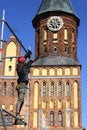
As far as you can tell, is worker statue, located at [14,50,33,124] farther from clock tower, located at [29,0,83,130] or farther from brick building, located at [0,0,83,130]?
clock tower, located at [29,0,83,130]

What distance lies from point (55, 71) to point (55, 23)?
720 cm

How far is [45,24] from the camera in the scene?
48.3m

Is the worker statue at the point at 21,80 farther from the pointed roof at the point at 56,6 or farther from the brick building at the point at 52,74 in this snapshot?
the pointed roof at the point at 56,6

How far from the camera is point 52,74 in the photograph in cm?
4434

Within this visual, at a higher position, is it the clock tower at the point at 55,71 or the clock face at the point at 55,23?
the clock face at the point at 55,23

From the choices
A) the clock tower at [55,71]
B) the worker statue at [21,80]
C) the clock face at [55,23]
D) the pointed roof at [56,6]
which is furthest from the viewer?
the pointed roof at [56,6]

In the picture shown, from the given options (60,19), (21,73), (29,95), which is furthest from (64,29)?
(21,73)

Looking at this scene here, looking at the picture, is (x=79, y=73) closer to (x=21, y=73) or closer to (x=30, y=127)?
(x=30, y=127)

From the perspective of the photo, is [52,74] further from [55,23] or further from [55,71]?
[55,23]

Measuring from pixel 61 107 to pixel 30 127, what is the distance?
4360mm

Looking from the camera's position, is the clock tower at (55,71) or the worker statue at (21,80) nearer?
the worker statue at (21,80)

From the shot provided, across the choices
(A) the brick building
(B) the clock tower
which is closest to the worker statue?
(A) the brick building

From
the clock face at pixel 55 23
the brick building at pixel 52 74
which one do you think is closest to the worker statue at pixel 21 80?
the brick building at pixel 52 74

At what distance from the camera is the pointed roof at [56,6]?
Result: 48.3m
